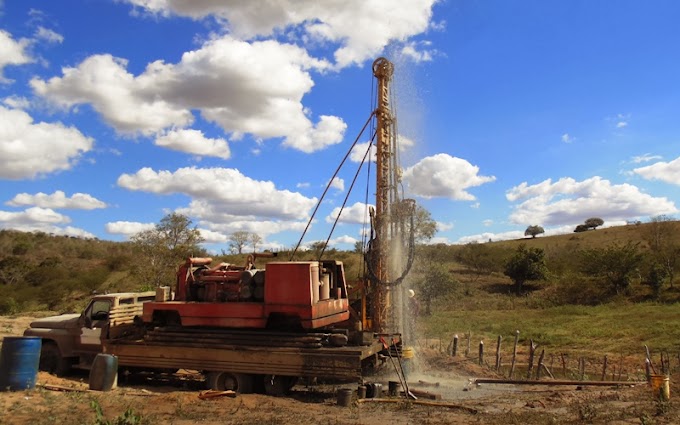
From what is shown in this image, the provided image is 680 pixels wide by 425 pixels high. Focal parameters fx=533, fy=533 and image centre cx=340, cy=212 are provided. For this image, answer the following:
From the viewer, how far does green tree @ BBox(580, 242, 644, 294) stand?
39859 millimetres

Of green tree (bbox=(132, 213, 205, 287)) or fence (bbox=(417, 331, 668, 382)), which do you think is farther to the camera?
green tree (bbox=(132, 213, 205, 287))

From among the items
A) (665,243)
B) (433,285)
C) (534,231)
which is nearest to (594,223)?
(534,231)

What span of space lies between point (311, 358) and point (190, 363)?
285 centimetres


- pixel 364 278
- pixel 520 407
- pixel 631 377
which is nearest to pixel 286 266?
pixel 364 278

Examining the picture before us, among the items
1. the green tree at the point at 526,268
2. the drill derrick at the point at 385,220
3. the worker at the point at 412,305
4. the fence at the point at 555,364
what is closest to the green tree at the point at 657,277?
the green tree at the point at 526,268

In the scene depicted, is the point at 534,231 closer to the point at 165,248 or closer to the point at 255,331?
the point at 165,248

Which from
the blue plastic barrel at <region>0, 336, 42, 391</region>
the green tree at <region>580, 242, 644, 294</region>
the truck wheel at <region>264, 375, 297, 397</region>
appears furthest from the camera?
the green tree at <region>580, 242, 644, 294</region>

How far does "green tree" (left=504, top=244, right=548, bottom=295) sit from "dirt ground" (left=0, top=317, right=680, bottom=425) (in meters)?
35.6

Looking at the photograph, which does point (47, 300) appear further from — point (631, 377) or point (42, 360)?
point (631, 377)

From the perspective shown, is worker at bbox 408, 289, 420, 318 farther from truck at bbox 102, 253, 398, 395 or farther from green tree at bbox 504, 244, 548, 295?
green tree at bbox 504, 244, 548, 295

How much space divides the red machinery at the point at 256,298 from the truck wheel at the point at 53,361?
260 centimetres

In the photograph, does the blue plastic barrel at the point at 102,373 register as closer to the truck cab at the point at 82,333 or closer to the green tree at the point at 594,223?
the truck cab at the point at 82,333

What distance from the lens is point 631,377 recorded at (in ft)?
58.2

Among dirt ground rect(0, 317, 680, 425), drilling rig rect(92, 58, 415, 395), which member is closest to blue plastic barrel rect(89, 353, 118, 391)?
dirt ground rect(0, 317, 680, 425)
